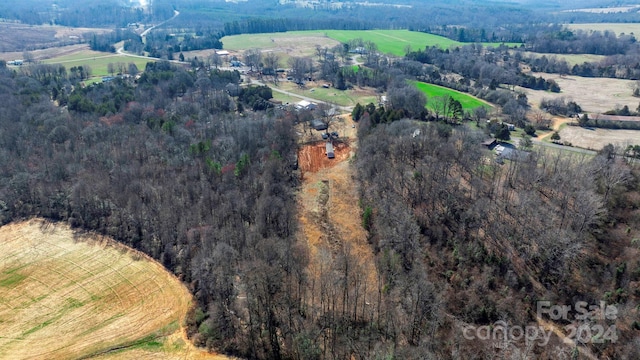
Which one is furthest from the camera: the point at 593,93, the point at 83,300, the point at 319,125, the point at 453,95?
the point at 593,93

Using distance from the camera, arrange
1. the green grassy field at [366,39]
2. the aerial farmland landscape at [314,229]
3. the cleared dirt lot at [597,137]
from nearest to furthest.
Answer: the aerial farmland landscape at [314,229] → the cleared dirt lot at [597,137] → the green grassy field at [366,39]

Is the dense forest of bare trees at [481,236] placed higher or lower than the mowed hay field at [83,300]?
higher

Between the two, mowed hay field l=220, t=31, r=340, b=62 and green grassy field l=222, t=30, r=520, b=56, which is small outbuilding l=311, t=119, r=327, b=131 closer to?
mowed hay field l=220, t=31, r=340, b=62

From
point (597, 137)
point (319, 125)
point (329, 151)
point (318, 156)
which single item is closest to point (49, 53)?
point (319, 125)

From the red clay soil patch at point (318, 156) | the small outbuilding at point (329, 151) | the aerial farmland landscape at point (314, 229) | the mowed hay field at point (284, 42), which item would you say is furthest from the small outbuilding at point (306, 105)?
the mowed hay field at point (284, 42)

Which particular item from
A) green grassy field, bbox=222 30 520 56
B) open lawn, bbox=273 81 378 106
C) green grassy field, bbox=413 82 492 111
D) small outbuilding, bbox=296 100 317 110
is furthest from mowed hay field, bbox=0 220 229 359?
green grassy field, bbox=222 30 520 56

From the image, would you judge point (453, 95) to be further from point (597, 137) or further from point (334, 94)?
point (597, 137)

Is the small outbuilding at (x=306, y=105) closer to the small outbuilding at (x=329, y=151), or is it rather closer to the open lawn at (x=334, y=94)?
the open lawn at (x=334, y=94)
